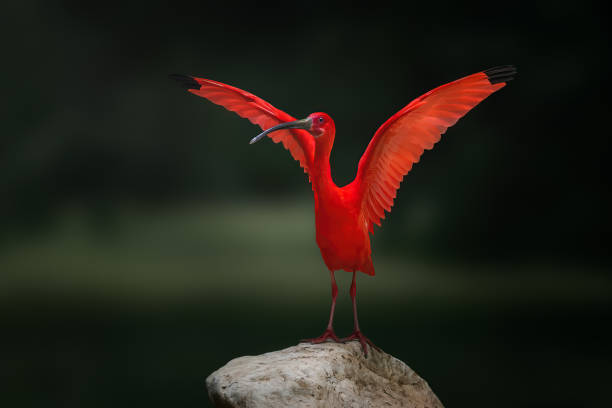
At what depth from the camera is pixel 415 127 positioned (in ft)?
11.9

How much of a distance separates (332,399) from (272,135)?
1.81 m

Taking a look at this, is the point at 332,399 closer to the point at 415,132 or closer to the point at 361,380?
the point at 361,380

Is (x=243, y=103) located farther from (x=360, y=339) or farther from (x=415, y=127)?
(x=360, y=339)

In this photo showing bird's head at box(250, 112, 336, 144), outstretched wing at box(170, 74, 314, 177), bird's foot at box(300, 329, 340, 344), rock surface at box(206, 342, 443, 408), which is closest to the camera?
rock surface at box(206, 342, 443, 408)

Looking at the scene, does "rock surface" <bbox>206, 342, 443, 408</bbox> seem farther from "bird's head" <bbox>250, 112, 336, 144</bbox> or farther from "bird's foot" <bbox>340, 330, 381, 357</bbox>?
"bird's head" <bbox>250, 112, 336, 144</bbox>

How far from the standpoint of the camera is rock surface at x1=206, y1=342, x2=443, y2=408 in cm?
313

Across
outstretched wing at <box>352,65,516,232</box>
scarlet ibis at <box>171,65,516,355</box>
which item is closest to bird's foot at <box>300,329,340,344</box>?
scarlet ibis at <box>171,65,516,355</box>

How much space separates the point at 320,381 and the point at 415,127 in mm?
1599

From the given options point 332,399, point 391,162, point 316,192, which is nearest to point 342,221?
point 316,192

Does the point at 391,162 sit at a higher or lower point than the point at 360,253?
higher

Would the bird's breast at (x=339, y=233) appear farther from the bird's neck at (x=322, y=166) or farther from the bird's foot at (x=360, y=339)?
the bird's foot at (x=360, y=339)

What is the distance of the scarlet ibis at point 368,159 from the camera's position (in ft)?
11.6

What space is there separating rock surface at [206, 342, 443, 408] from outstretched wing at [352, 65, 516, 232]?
90 cm

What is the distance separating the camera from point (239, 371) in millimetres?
3322
